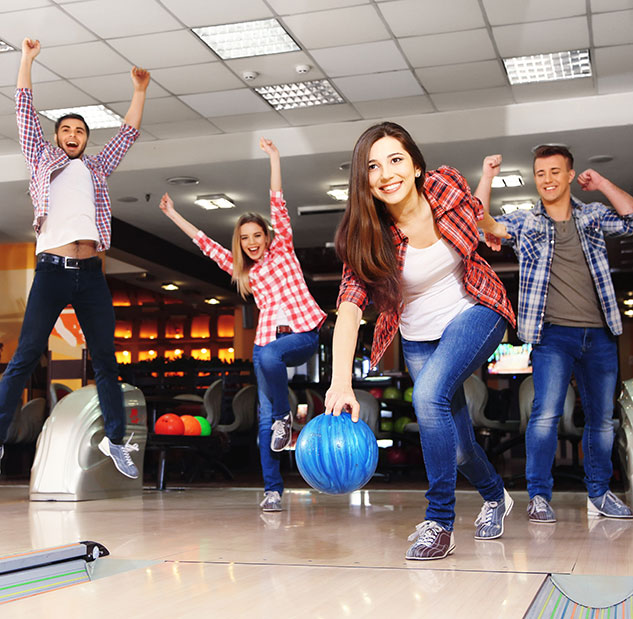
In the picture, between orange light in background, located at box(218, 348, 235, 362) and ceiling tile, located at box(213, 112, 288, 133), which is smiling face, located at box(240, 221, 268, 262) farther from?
orange light in background, located at box(218, 348, 235, 362)

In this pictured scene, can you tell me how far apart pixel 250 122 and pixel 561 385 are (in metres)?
4.35

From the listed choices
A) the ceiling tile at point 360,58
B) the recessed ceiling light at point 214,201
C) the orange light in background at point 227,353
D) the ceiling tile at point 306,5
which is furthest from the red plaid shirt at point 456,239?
the orange light in background at point 227,353

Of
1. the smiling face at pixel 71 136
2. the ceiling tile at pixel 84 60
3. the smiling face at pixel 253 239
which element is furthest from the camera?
the ceiling tile at pixel 84 60

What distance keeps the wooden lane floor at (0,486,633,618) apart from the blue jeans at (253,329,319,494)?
0.76 ft

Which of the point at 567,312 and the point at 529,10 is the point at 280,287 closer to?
the point at 567,312

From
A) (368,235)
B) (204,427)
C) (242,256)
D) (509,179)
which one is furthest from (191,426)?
(368,235)

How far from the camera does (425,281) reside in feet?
8.57

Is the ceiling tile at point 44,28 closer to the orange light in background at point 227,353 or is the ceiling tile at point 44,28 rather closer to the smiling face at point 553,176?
the smiling face at point 553,176

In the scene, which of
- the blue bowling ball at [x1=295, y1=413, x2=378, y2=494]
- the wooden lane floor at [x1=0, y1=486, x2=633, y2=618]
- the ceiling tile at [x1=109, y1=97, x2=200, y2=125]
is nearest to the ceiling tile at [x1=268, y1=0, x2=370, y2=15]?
the ceiling tile at [x1=109, y1=97, x2=200, y2=125]

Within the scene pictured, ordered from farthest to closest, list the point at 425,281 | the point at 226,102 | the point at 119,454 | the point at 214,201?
the point at 214,201 < the point at 226,102 < the point at 119,454 < the point at 425,281

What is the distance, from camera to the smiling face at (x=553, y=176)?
370cm

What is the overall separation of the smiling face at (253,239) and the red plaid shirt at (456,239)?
1.76 metres

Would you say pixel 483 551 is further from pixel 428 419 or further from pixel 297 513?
pixel 297 513

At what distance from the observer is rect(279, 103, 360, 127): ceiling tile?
22.4ft
